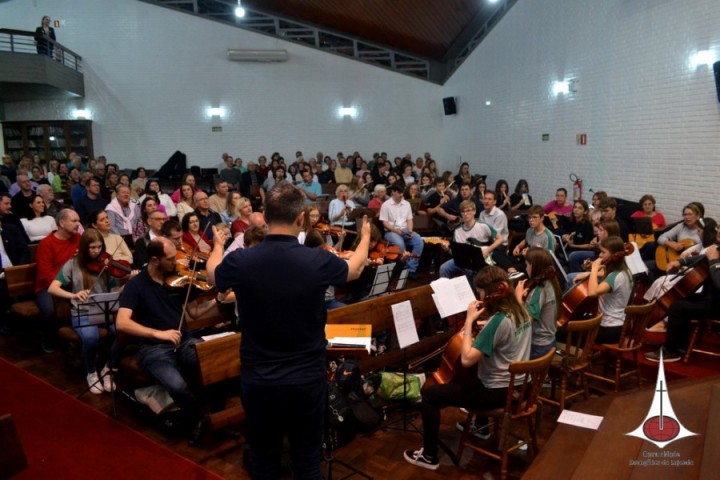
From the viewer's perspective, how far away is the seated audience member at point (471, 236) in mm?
5836

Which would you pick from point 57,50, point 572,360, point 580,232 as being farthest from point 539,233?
point 57,50

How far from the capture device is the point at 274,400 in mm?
1902

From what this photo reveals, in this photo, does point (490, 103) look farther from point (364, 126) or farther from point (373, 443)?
point (373, 443)

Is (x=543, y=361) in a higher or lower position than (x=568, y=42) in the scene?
lower

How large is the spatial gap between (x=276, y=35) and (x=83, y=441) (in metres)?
11.6

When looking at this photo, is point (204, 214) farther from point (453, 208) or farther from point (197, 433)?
point (453, 208)

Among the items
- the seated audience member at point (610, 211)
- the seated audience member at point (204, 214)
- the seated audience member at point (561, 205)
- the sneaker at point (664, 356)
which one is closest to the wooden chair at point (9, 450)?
the seated audience member at point (204, 214)

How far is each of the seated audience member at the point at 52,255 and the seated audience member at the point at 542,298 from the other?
3.70 m

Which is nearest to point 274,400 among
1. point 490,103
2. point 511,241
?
point 511,241

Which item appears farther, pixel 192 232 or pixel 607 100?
pixel 607 100

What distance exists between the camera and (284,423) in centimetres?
196

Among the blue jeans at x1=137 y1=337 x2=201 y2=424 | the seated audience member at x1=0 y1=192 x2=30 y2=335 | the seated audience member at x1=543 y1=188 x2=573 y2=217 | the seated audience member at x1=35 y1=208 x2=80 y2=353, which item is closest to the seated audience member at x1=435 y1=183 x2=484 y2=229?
the seated audience member at x1=543 y1=188 x2=573 y2=217

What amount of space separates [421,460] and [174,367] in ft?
5.24

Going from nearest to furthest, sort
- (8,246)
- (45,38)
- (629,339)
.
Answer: (629,339) < (8,246) < (45,38)
